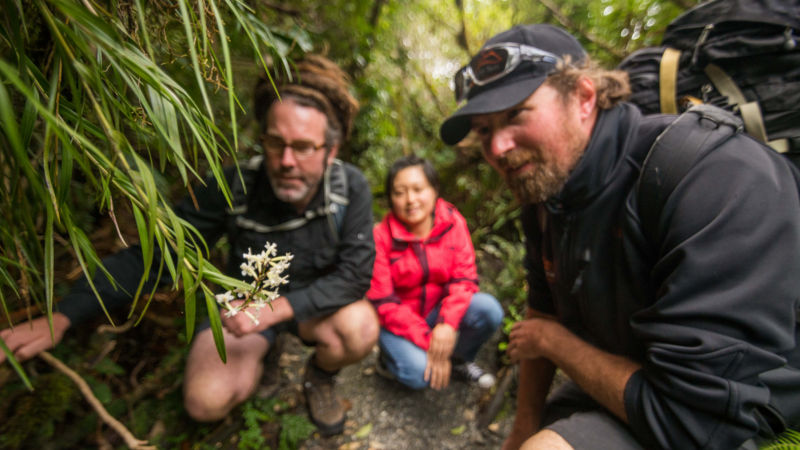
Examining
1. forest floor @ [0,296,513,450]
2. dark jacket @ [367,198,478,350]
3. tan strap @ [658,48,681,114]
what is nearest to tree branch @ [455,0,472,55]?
dark jacket @ [367,198,478,350]

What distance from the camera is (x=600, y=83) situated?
68.9 inches

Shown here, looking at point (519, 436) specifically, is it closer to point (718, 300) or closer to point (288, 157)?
point (718, 300)

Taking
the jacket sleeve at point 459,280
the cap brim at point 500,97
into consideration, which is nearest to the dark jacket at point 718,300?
the cap brim at point 500,97

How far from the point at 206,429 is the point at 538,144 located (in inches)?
109

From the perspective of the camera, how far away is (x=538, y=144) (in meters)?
1.72

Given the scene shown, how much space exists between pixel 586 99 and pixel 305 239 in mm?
2032

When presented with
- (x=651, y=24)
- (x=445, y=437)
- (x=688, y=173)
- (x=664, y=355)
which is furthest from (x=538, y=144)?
(x=651, y=24)

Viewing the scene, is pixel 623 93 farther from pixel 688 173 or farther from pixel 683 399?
pixel 683 399

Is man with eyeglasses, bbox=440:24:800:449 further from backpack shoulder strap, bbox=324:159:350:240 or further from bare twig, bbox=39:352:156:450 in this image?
bare twig, bbox=39:352:156:450

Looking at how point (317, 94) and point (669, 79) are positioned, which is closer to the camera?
point (669, 79)

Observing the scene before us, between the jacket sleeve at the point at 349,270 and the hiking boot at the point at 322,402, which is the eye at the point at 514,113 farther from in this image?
the hiking boot at the point at 322,402

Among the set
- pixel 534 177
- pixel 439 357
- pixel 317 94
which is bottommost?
pixel 439 357

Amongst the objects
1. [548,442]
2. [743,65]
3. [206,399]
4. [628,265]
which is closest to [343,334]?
[206,399]

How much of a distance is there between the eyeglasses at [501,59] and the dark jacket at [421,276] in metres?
1.40
